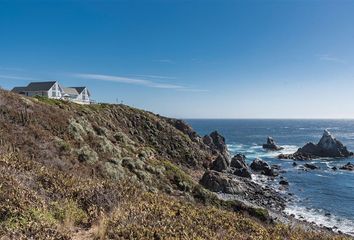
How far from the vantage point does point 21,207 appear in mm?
8250

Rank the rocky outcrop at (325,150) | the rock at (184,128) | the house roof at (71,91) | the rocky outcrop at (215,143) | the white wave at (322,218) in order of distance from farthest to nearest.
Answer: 1. the rocky outcrop at (325,150)
2. the house roof at (71,91)
3. the rocky outcrop at (215,143)
4. the rock at (184,128)
5. the white wave at (322,218)

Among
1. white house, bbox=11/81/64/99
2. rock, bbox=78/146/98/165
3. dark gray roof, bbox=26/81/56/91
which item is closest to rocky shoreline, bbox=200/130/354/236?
rock, bbox=78/146/98/165

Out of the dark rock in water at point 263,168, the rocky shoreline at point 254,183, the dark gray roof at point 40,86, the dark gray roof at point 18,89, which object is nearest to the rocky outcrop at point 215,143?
the rocky shoreline at point 254,183

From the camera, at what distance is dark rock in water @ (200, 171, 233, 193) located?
148ft

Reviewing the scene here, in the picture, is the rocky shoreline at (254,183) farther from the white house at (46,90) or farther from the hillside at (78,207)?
the white house at (46,90)

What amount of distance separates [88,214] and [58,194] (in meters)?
1.43

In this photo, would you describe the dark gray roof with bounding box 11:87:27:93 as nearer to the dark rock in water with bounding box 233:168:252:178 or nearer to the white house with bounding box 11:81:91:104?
the white house with bounding box 11:81:91:104

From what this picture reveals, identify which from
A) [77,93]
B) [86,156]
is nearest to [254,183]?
[86,156]

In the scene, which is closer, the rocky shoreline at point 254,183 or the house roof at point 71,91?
the rocky shoreline at point 254,183

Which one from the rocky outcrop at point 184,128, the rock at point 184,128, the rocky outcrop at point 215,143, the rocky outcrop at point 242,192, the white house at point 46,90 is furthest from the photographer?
the rocky outcrop at point 215,143

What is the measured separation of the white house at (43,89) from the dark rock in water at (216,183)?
42969mm

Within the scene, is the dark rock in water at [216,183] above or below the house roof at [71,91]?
below

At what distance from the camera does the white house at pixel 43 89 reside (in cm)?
7281

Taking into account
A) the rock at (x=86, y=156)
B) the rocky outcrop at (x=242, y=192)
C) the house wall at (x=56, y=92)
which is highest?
the house wall at (x=56, y=92)
